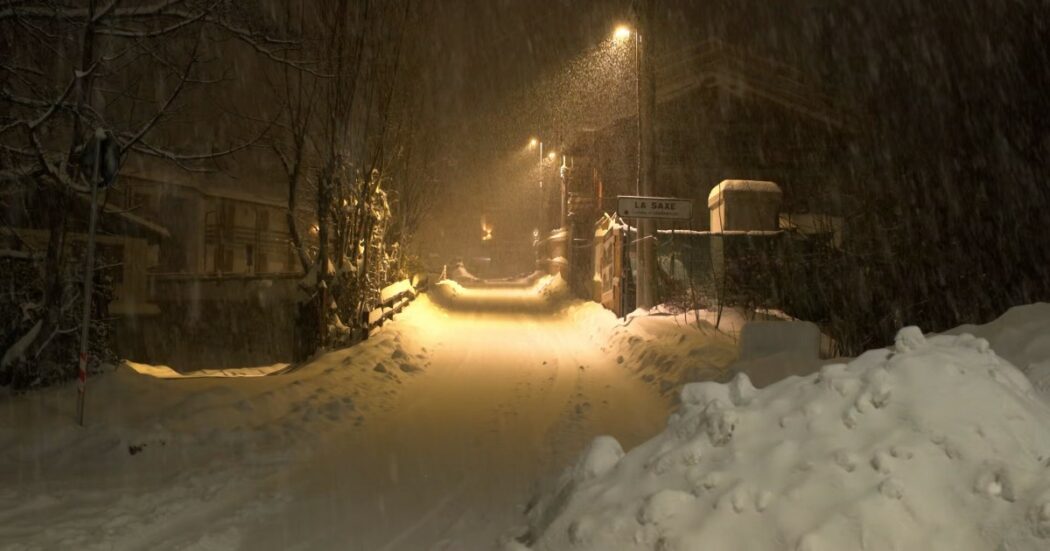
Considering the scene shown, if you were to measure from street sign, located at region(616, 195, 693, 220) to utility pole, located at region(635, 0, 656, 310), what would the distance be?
3.37 feet

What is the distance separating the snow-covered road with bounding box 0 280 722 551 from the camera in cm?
555

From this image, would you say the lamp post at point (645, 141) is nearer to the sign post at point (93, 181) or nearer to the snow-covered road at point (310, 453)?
the snow-covered road at point (310, 453)

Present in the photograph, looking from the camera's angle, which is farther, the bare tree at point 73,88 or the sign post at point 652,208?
the sign post at point 652,208

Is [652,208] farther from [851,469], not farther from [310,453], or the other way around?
[851,469]

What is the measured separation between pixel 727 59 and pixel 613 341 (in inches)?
747

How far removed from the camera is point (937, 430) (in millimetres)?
3752

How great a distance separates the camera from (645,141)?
1639cm

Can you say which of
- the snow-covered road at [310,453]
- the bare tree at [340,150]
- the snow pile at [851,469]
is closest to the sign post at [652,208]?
the snow-covered road at [310,453]

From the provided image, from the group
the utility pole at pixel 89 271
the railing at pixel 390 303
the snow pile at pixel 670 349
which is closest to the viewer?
the utility pole at pixel 89 271

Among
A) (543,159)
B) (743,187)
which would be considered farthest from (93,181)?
(543,159)

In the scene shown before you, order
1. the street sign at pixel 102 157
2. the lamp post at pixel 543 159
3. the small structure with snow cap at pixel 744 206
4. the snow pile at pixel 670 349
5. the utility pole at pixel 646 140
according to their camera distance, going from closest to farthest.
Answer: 1. the street sign at pixel 102 157
2. the snow pile at pixel 670 349
3. the utility pole at pixel 646 140
4. the small structure with snow cap at pixel 744 206
5. the lamp post at pixel 543 159

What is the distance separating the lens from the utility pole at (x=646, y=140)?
16.2 m

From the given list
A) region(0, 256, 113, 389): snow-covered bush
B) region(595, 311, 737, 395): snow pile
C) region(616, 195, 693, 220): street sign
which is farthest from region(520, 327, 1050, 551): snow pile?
region(616, 195, 693, 220): street sign

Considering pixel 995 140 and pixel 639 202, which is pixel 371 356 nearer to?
pixel 639 202
